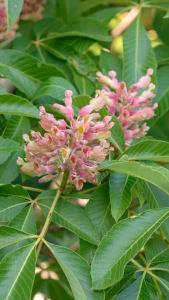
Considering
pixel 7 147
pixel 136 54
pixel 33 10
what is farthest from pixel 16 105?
pixel 33 10

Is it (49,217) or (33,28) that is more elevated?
(33,28)

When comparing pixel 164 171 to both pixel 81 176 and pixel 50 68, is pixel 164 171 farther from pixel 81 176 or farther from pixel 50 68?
pixel 50 68

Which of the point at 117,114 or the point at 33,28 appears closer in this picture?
the point at 117,114

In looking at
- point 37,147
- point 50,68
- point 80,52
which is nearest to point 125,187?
point 37,147

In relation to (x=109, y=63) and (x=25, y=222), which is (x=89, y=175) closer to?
(x=25, y=222)

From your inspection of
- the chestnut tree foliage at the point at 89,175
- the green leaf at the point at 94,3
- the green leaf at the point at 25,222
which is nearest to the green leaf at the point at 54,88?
the chestnut tree foliage at the point at 89,175

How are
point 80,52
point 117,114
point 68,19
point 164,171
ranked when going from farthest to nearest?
1. point 68,19
2. point 80,52
3. point 117,114
4. point 164,171
